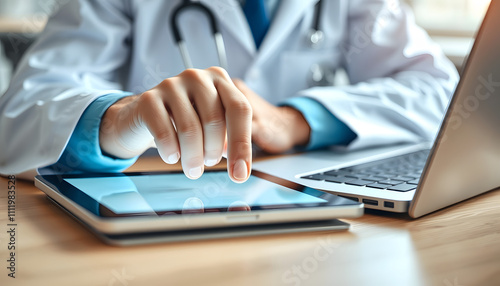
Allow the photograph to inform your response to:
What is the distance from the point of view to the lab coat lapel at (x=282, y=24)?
108 cm

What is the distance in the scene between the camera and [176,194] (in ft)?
1.60

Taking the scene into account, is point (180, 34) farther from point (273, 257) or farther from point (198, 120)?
point (273, 257)

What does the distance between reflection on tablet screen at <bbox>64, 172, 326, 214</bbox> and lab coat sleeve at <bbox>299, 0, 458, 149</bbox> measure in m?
0.38

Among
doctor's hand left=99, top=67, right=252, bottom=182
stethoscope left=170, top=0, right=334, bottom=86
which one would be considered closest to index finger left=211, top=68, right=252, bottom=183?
doctor's hand left=99, top=67, right=252, bottom=182

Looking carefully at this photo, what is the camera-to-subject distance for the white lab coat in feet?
2.53

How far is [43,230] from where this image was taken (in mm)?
445

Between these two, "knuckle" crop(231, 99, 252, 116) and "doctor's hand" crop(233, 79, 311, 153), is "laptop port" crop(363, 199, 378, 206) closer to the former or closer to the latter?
"knuckle" crop(231, 99, 252, 116)

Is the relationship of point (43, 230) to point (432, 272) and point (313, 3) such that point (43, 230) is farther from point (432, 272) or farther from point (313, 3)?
point (313, 3)

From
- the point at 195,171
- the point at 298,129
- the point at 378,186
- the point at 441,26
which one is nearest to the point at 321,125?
the point at 298,129

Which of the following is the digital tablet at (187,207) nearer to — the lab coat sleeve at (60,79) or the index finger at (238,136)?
the index finger at (238,136)

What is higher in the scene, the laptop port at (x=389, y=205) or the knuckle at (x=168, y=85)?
the knuckle at (x=168, y=85)

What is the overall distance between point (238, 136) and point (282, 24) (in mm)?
643

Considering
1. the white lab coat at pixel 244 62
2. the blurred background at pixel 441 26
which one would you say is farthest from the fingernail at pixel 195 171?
the blurred background at pixel 441 26

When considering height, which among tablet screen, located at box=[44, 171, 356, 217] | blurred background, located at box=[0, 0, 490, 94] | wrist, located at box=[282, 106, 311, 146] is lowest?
blurred background, located at box=[0, 0, 490, 94]
